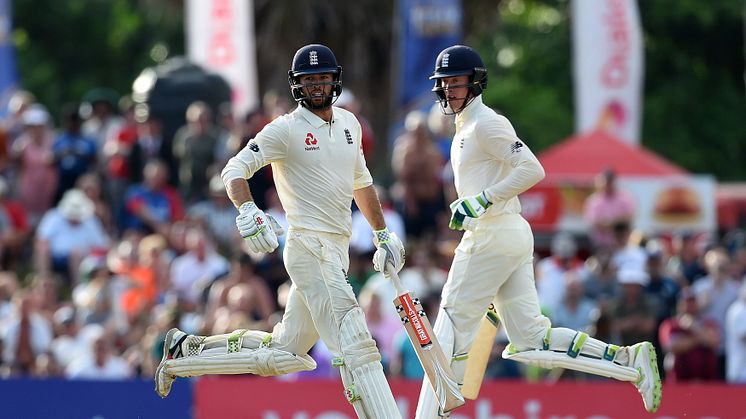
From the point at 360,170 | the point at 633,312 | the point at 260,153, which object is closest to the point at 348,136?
the point at 360,170

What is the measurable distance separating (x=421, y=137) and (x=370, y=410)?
7144mm

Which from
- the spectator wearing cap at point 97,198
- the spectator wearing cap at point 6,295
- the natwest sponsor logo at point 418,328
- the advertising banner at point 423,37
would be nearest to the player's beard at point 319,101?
the natwest sponsor logo at point 418,328

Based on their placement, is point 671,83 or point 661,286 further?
point 671,83

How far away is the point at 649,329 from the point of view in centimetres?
1466

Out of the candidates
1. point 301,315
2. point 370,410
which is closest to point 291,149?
point 301,315

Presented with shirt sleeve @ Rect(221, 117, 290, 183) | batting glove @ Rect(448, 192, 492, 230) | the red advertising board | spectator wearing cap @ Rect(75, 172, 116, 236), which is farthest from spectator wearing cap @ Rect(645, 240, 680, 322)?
spectator wearing cap @ Rect(75, 172, 116, 236)

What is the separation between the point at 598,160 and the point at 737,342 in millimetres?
4519

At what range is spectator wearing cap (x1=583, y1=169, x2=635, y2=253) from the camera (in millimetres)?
17031

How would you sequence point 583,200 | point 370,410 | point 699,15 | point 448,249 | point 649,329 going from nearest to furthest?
point 370,410 → point 649,329 → point 448,249 → point 583,200 → point 699,15

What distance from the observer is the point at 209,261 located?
16.7 m

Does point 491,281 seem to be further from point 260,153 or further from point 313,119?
point 260,153

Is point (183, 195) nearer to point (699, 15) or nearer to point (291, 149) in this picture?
point (291, 149)

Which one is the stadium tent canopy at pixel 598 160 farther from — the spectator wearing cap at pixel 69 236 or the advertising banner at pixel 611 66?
the spectator wearing cap at pixel 69 236

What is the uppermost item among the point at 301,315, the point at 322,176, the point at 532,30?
the point at 322,176
